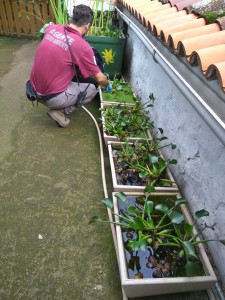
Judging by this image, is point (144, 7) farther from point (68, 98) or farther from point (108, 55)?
point (68, 98)

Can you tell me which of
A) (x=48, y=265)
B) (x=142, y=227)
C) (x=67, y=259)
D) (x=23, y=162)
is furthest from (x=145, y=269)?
(x=23, y=162)

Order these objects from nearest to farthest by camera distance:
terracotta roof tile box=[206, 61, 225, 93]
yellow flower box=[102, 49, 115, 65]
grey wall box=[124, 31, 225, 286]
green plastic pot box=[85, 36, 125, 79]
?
terracotta roof tile box=[206, 61, 225, 93] → grey wall box=[124, 31, 225, 286] → green plastic pot box=[85, 36, 125, 79] → yellow flower box=[102, 49, 115, 65]

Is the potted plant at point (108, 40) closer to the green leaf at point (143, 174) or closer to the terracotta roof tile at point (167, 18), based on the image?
the terracotta roof tile at point (167, 18)

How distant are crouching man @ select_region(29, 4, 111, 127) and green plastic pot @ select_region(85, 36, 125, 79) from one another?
43.9 inches

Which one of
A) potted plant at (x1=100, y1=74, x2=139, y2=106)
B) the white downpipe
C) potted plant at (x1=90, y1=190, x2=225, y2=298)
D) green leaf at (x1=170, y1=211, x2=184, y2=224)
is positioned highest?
the white downpipe

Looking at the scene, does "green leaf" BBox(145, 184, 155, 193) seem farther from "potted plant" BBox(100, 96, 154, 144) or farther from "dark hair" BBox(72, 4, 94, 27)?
"dark hair" BBox(72, 4, 94, 27)

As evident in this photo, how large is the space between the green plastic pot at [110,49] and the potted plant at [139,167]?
2217 mm

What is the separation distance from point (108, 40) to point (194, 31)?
2.65m

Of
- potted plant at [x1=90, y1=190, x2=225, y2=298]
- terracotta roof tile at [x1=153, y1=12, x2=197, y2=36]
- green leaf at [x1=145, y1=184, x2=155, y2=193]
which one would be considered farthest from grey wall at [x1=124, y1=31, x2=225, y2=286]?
terracotta roof tile at [x1=153, y1=12, x2=197, y2=36]

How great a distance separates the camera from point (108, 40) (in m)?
4.21

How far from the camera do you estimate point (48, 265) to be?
187 centimetres

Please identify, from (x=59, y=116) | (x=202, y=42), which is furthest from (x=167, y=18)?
(x=59, y=116)

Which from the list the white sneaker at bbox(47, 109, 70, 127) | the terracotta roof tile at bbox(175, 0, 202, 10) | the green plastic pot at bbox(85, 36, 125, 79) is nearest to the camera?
the terracotta roof tile at bbox(175, 0, 202, 10)

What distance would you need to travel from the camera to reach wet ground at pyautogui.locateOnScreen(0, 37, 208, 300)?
1.77 metres
